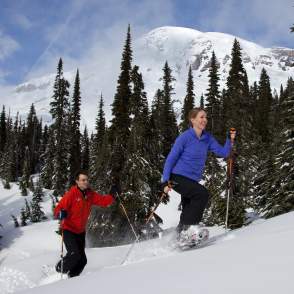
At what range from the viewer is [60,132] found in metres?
54.8

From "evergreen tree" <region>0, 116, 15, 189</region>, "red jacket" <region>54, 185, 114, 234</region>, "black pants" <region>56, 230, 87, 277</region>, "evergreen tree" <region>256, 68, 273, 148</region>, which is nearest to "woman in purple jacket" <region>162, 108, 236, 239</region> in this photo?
"red jacket" <region>54, 185, 114, 234</region>

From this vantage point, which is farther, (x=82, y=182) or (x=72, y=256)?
(x=82, y=182)

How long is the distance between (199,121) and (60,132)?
4910 centimetres

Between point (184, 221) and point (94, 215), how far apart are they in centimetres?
2021

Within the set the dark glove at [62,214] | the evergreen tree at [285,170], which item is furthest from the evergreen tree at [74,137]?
the dark glove at [62,214]

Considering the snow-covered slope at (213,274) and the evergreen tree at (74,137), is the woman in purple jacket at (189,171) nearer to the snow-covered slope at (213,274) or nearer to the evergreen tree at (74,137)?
the snow-covered slope at (213,274)

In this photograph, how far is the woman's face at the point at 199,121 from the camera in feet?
23.9

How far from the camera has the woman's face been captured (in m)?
7.29

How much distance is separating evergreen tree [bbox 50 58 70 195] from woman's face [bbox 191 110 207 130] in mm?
45128

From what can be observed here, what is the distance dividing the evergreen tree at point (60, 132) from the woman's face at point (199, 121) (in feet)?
148

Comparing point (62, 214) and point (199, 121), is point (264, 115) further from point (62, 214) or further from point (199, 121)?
point (62, 214)

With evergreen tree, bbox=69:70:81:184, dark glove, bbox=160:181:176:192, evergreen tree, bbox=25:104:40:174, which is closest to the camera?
dark glove, bbox=160:181:176:192

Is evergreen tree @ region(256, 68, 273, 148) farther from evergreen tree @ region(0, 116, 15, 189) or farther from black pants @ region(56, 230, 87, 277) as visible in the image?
black pants @ region(56, 230, 87, 277)

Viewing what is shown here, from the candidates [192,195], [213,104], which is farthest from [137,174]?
[213,104]
